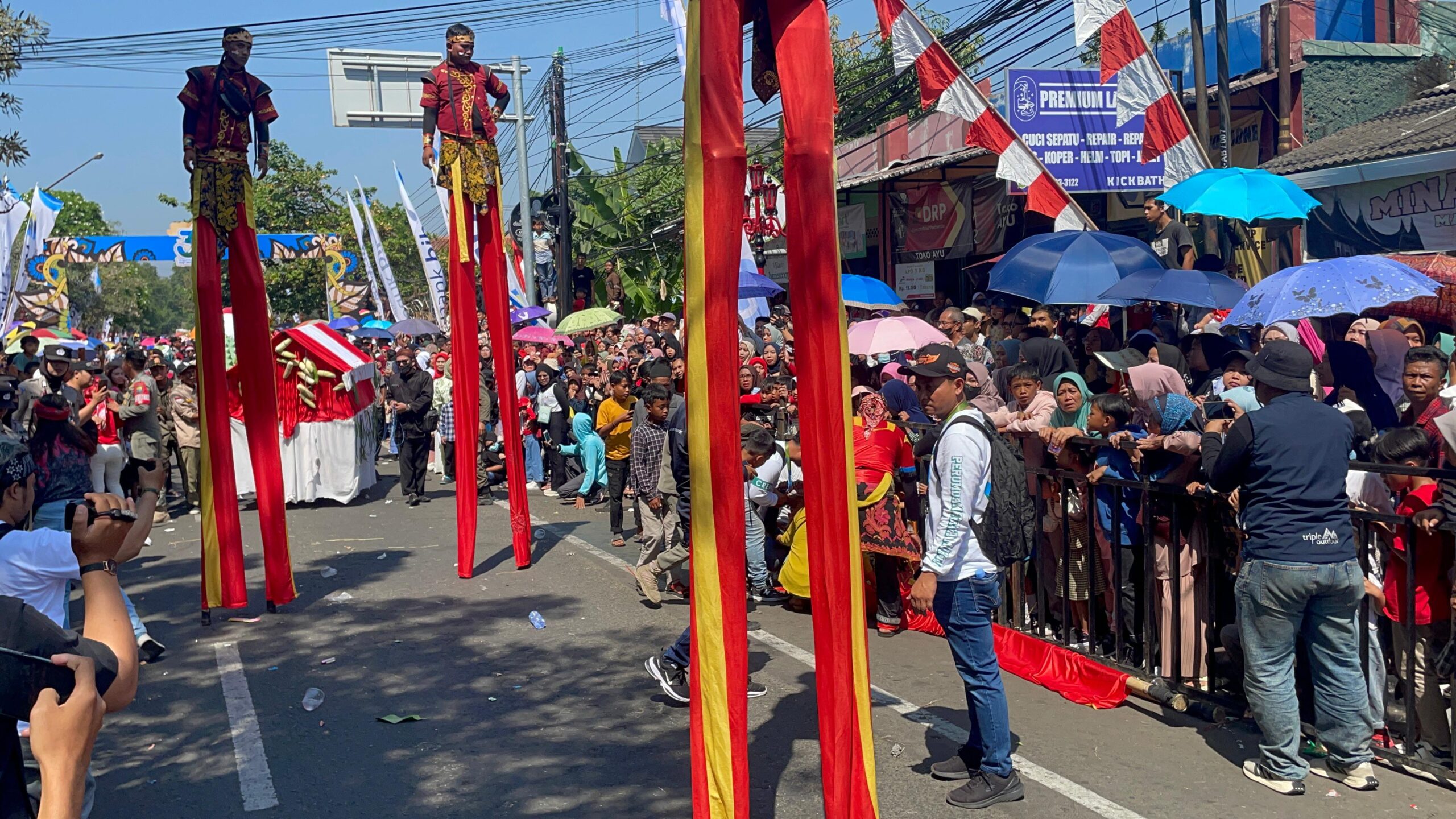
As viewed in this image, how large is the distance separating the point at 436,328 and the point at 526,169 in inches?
161

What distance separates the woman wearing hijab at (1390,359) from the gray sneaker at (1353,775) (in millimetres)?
3752

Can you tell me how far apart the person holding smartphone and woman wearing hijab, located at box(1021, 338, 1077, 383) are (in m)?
7.70

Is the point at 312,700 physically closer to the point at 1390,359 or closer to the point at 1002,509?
the point at 1002,509

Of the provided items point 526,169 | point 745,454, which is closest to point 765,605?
point 745,454

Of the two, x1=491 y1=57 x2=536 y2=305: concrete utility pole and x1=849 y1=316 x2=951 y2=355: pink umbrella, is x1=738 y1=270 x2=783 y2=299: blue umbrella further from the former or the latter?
x1=491 y1=57 x2=536 y2=305: concrete utility pole

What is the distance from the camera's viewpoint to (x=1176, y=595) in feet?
21.5

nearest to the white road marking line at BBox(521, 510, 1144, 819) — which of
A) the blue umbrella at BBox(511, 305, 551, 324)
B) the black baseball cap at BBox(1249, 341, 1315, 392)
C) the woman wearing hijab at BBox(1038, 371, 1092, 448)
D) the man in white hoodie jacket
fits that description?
the man in white hoodie jacket

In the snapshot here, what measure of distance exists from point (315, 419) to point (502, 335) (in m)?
5.78

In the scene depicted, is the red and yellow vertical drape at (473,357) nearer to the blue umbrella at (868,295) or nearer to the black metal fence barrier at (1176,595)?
the black metal fence barrier at (1176,595)

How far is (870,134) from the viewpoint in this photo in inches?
1114

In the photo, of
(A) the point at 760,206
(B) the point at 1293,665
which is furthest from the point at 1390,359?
(A) the point at 760,206

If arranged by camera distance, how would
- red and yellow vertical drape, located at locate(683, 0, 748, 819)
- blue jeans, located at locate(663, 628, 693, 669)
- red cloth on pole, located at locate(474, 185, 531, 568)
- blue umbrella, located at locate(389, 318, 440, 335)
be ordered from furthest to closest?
blue umbrella, located at locate(389, 318, 440, 335) → red cloth on pole, located at locate(474, 185, 531, 568) → blue jeans, located at locate(663, 628, 693, 669) → red and yellow vertical drape, located at locate(683, 0, 748, 819)

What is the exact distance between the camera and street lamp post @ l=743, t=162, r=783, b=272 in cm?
1879

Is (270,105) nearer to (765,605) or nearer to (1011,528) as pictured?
(765,605)
